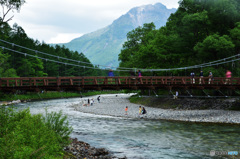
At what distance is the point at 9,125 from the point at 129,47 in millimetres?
64825

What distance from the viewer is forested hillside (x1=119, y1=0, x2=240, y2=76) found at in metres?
36.7

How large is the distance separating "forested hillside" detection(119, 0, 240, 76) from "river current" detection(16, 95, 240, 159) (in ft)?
43.4

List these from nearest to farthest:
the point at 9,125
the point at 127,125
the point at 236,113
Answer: the point at 9,125
the point at 127,125
the point at 236,113

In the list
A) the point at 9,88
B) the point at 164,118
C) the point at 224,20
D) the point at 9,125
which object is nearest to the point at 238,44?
the point at 224,20

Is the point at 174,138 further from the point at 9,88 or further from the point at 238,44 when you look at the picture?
the point at 238,44

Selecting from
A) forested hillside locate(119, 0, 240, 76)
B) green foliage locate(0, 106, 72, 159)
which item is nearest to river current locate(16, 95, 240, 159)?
green foliage locate(0, 106, 72, 159)

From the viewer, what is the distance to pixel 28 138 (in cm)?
1141

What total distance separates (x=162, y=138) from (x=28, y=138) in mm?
13272

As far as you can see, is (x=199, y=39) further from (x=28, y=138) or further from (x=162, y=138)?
(x=28, y=138)

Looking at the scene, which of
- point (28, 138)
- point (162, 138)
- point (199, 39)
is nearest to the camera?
point (28, 138)

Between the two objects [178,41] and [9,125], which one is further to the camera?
[178,41]

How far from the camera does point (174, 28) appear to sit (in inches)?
1762

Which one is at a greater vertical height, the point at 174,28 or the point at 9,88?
the point at 174,28

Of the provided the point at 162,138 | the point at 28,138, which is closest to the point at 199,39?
the point at 162,138
